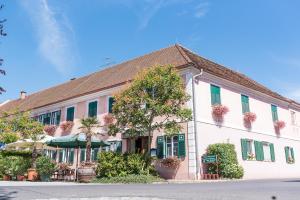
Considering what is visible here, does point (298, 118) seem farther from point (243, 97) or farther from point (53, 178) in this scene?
point (53, 178)

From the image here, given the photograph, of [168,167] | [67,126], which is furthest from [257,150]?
[67,126]

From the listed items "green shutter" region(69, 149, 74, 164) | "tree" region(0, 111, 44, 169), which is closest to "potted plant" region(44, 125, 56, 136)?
"green shutter" region(69, 149, 74, 164)

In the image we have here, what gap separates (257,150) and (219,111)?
4.25 meters

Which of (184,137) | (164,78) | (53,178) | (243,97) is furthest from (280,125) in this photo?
(53,178)

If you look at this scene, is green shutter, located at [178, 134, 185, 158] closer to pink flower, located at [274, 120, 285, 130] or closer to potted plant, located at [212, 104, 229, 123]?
potted plant, located at [212, 104, 229, 123]

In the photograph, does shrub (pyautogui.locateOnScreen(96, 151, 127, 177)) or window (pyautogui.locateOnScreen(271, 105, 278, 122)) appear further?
window (pyautogui.locateOnScreen(271, 105, 278, 122))

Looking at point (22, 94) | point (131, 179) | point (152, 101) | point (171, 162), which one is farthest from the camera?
point (22, 94)

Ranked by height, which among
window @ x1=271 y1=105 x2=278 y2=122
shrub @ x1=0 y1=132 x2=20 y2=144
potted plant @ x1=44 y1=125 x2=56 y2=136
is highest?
window @ x1=271 y1=105 x2=278 y2=122

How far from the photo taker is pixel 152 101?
51.1 ft

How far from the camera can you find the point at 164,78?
15805 mm

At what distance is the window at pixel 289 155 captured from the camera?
2356cm

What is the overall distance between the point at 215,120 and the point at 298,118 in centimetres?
1213

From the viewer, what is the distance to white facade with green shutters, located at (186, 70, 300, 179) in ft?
58.7

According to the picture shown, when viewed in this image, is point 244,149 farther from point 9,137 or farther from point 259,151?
point 9,137
